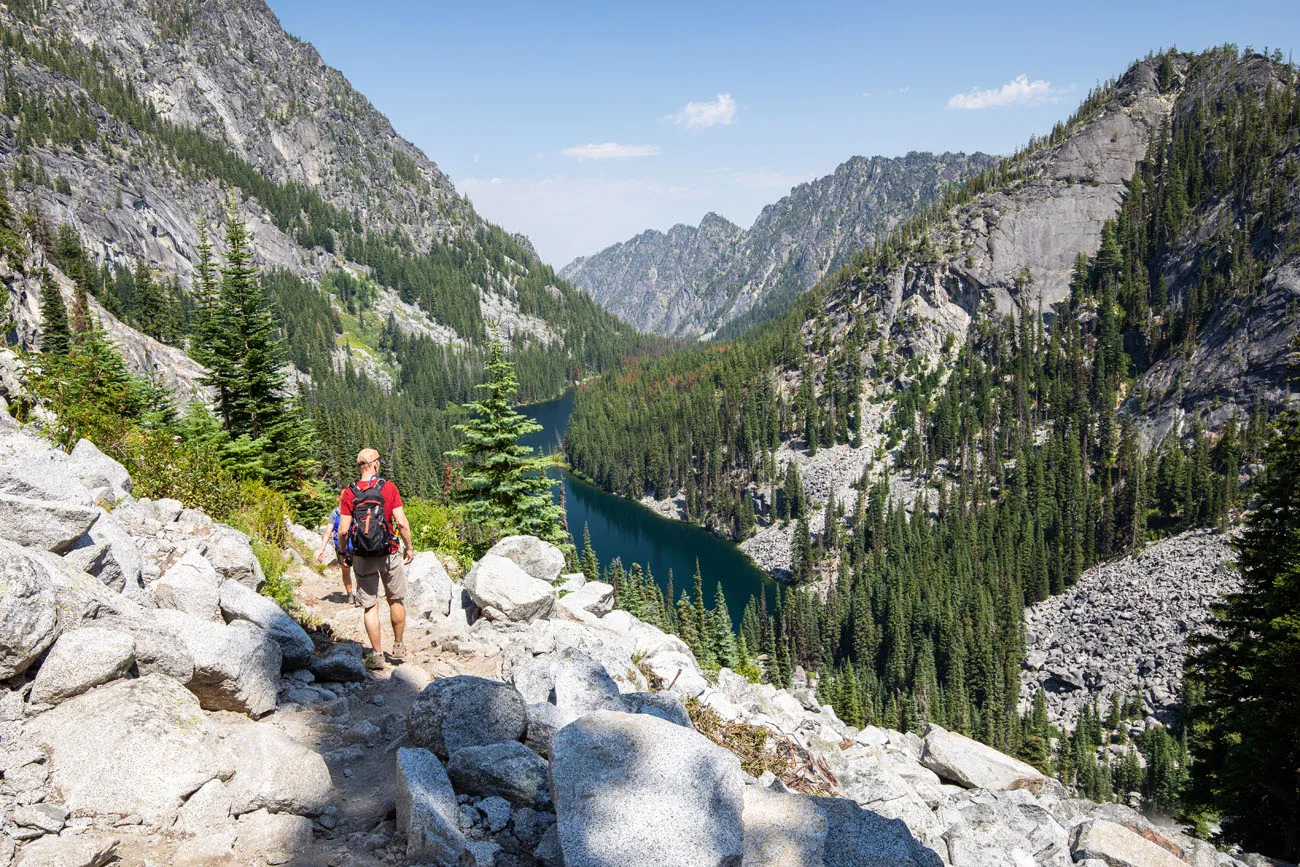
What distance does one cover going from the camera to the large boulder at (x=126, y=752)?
4.69 metres

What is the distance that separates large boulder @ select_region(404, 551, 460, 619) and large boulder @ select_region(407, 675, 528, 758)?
6096 millimetres

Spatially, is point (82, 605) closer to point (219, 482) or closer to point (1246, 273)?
point (219, 482)

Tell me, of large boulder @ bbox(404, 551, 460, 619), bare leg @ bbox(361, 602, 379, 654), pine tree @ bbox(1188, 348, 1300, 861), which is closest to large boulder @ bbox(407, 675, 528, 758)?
bare leg @ bbox(361, 602, 379, 654)

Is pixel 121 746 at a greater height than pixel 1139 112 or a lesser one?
lesser

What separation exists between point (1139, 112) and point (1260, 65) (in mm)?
22484

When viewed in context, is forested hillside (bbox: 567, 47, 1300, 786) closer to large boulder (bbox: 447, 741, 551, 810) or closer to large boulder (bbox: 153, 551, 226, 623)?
large boulder (bbox: 447, 741, 551, 810)

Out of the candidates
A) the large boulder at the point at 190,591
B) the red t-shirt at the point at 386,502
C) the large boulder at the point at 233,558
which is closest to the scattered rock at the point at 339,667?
the large boulder at the point at 190,591

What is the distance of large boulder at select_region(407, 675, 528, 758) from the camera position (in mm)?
6445

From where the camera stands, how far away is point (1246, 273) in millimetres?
104188

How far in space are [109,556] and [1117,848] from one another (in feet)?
43.6

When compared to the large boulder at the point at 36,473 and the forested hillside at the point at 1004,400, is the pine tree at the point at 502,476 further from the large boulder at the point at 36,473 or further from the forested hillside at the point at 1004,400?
the forested hillside at the point at 1004,400

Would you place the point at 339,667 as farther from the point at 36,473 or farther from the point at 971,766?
the point at 971,766

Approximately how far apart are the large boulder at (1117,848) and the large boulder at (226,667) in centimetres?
1080

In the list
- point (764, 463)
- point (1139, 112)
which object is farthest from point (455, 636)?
point (1139, 112)
